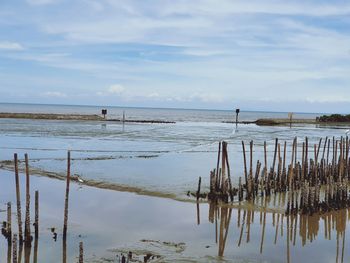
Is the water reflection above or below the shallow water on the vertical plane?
below

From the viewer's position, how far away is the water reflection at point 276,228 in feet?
40.2

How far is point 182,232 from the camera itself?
13.2m

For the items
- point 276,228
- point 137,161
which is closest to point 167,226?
point 276,228

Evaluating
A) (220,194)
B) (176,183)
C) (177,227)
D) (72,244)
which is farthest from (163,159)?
(72,244)

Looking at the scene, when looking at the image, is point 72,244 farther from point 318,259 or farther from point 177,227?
point 318,259

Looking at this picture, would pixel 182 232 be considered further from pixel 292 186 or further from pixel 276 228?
pixel 292 186

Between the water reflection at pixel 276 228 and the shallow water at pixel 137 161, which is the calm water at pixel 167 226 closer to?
the water reflection at pixel 276 228

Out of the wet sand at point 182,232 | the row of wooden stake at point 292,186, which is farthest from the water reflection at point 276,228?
the row of wooden stake at point 292,186

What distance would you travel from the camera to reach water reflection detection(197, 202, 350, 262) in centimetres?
1225

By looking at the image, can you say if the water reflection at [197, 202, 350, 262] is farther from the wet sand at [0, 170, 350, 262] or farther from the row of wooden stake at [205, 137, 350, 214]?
the row of wooden stake at [205, 137, 350, 214]

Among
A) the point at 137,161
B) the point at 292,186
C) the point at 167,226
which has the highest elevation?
the point at 292,186

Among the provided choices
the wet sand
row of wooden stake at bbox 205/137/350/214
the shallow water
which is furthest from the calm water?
row of wooden stake at bbox 205/137/350/214

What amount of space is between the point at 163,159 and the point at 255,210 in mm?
15248

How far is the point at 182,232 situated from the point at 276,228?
8.97 ft
